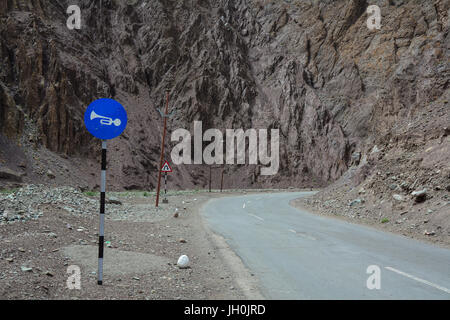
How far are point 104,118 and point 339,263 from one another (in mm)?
5269

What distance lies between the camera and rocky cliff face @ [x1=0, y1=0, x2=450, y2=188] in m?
41.8

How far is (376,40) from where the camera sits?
227 ft

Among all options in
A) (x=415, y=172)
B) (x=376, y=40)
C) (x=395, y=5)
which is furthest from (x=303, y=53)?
(x=415, y=172)

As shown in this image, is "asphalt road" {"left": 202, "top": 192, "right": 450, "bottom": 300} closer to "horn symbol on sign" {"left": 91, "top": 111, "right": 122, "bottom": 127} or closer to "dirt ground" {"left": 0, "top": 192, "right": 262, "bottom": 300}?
"dirt ground" {"left": 0, "top": 192, "right": 262, "bottom": 300}

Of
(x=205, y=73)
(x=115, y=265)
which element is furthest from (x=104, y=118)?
(x=205, y=73)

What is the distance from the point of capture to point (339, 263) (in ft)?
23.4
